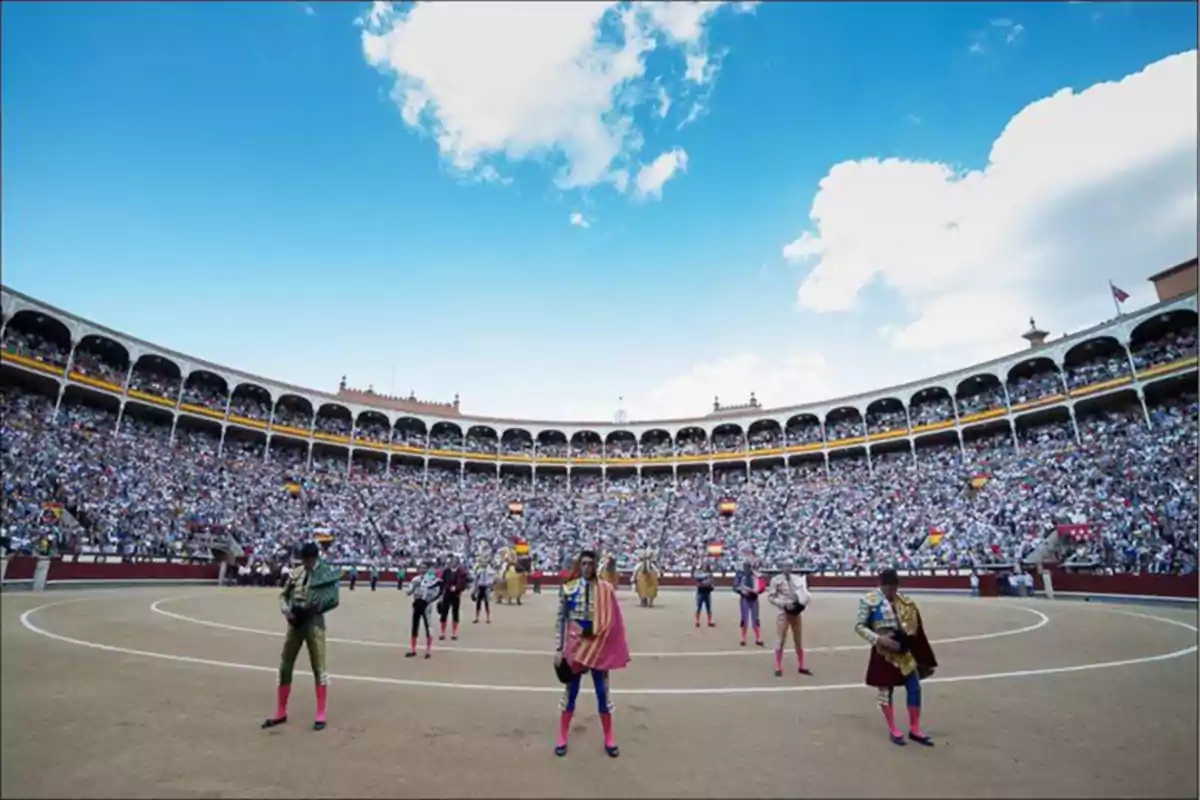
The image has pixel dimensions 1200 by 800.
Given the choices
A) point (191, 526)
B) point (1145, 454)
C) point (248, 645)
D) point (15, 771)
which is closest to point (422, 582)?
point (248, 645)

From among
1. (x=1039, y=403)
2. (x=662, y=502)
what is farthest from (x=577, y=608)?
(x=662, y=502)

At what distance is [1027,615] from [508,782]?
1949 cm

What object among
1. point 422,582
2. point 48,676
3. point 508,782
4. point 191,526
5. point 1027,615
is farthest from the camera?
point 191,526

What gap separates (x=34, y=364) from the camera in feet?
118

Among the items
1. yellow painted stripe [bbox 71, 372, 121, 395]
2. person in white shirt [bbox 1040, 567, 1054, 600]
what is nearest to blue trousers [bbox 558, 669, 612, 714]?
person in white shirt [bbox 1040, 567, 1054, 600]

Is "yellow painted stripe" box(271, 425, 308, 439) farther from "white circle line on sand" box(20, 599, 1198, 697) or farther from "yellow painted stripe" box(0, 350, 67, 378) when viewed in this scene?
"white circle line on sand" box(20, 599, 1198, 697)

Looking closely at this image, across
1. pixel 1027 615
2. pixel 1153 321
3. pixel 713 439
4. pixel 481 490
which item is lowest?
pixel 1027 615

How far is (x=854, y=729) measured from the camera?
19.2 feet

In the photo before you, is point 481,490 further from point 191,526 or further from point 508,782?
point 508,782

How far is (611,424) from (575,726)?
56575 mm

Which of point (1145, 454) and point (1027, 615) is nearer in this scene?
point (1027, 615)

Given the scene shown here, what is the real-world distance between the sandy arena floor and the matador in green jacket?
32 centimetres

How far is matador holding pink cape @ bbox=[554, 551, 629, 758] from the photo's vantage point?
5.14 metres

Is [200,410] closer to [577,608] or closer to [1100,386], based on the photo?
[577,608]
